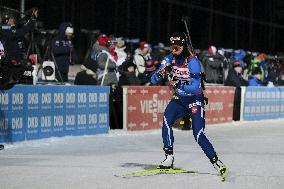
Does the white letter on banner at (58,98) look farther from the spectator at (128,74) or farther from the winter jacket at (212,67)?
the winter jacket at (212,67)

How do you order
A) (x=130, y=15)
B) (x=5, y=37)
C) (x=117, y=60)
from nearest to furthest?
(x=5, y=37) < (x=117, y=60) < (x=130, y=15)

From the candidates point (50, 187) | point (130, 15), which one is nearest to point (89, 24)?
point (130, 15)

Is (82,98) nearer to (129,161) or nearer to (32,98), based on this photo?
(32,98)

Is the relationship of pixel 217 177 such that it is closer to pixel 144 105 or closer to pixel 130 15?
pixel 144 105

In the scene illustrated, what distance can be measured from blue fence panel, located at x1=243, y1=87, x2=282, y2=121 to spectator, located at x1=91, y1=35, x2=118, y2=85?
655 cm

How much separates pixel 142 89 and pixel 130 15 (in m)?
7.22

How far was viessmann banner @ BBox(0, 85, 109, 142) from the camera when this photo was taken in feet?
41.9

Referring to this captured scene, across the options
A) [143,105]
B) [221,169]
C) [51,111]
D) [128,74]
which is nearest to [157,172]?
[221,169]

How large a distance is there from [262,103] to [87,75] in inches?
341

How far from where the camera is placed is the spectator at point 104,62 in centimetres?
1580

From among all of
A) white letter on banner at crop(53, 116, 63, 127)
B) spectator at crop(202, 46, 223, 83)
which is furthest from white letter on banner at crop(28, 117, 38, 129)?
spectator at crop(202, 46, 223, 83)

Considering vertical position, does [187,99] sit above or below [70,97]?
above

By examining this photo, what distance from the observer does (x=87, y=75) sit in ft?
50.7

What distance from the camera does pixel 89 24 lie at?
20.7 metres
